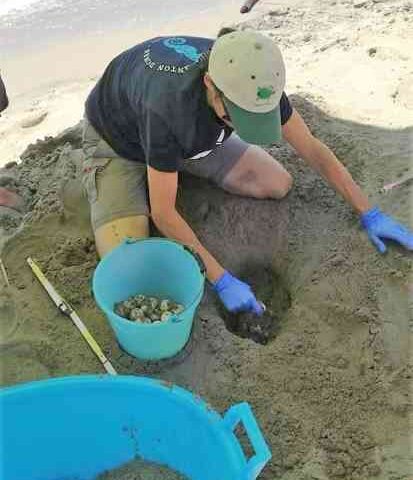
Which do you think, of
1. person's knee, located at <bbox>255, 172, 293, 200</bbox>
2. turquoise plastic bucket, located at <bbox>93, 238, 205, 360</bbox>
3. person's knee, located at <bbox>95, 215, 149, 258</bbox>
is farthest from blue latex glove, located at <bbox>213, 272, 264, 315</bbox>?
person's knee, located at <bbox>255, 172, 293, 200</bbox>

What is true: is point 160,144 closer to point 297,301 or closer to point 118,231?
point 118,231

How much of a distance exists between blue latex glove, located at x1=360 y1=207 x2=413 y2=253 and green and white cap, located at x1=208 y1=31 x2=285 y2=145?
65 centimetres

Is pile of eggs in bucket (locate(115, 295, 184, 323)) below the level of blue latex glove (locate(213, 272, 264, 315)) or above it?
above

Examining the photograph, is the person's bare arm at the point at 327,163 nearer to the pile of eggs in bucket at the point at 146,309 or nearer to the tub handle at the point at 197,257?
the tub handle at the point at 197,257

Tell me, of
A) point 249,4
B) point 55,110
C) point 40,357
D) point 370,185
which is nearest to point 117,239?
point 40,357

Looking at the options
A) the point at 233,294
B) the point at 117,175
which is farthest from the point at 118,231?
the point at 233,294

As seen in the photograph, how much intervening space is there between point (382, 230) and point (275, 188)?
0.42 metres

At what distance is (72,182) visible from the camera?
2650mm

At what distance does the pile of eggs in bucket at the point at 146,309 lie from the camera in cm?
200

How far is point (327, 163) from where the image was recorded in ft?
7.73

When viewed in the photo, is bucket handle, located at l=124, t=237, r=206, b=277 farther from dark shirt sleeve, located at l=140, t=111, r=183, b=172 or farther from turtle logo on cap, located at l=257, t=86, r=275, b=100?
turtle logo on cap, located at l=257, t=86, r=275, b=100

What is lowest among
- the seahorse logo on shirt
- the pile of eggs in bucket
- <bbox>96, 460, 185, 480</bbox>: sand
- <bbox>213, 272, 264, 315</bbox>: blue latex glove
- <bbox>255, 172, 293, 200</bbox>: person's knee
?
<bbox>96, 460, 185, 480</bbox>: sand

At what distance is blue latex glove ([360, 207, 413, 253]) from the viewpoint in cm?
230

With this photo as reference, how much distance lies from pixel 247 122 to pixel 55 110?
5.71ft
